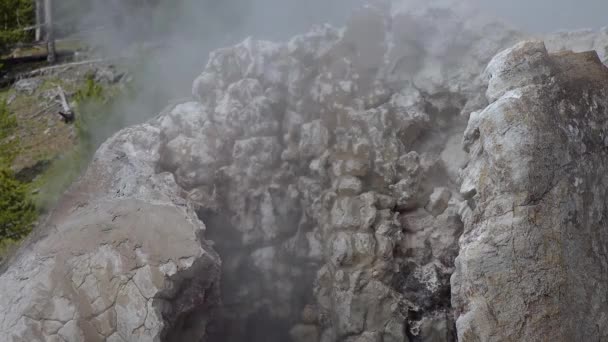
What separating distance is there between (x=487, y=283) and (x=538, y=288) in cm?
29

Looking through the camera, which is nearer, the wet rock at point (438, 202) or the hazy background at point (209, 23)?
the wet rock at point (438, 202)

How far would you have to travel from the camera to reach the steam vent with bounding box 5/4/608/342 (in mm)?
3145

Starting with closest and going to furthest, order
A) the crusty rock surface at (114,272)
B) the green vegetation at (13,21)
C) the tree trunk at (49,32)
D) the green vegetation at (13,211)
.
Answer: the crusty rock surface at (114,272) < the green vegetation at (13,211) < the green vegetation at (13,21) < the tree trunk at (49,32)

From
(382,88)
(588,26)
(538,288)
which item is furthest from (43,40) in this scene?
(538,288)

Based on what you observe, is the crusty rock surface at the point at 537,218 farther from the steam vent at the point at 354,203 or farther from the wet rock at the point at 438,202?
the wet rock at the point at 438,202

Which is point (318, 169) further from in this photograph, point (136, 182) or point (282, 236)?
point (136, 182)

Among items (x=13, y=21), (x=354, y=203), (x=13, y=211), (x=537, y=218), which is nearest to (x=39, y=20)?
(x=13, y=21)

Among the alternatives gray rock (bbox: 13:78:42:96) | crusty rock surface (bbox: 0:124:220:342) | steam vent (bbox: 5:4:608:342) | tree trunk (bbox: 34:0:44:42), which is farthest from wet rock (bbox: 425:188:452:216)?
tree trunk (bbox: 34:0:44:42)

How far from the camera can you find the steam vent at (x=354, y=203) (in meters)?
3.14

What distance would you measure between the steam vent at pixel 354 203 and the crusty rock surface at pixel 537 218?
1 cm

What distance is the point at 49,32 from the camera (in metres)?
13.0

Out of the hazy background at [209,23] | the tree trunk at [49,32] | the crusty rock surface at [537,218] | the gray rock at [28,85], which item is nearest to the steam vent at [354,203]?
the crusty rock surface at [537,218]

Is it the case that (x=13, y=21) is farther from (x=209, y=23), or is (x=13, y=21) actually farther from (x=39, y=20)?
(x=209, y=23)

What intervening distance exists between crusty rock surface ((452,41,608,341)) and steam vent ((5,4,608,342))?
1cm
